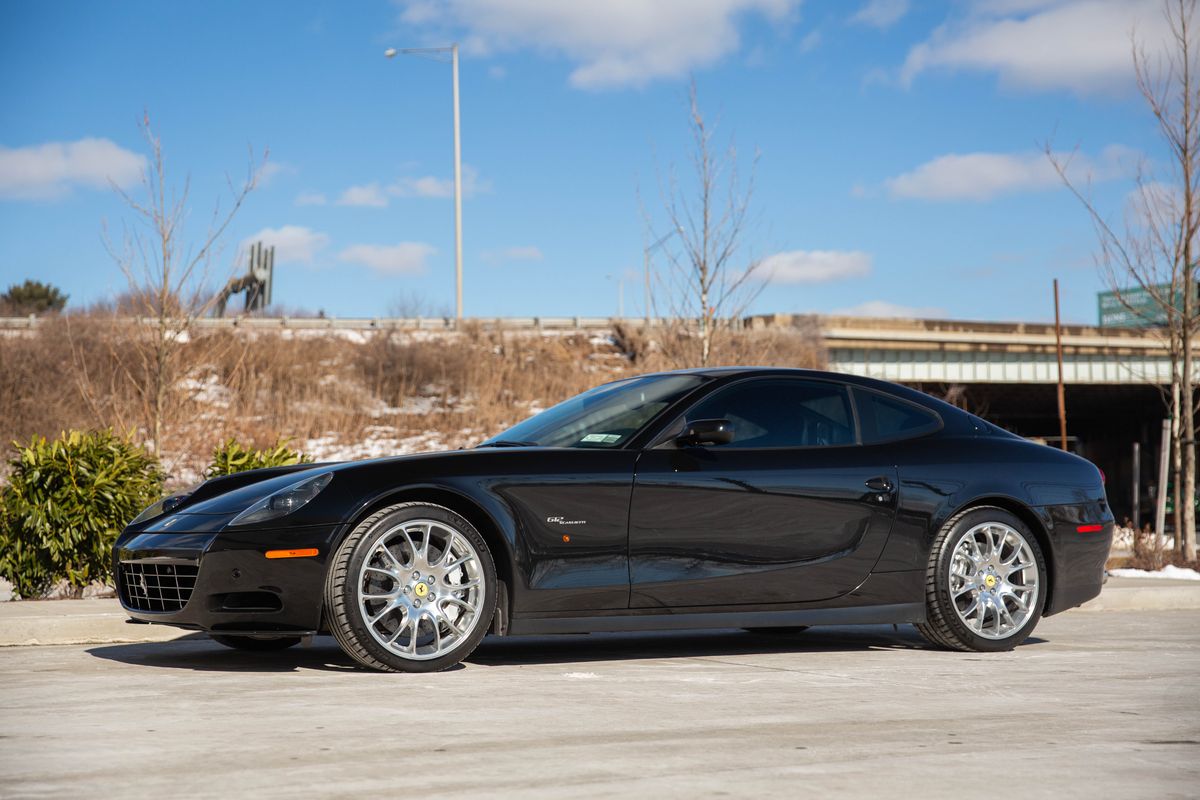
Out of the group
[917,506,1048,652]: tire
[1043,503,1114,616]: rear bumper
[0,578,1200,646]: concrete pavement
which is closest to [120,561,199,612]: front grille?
[0,578,1200,646]: concrete pavement

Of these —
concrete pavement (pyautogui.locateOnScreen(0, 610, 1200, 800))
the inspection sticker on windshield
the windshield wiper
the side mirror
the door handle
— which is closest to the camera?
concrete pavement (pyautogui.locateOnScreen(0, 610, 1200, 800))

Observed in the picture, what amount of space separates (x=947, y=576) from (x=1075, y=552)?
2.99ft

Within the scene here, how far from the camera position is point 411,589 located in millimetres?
6000

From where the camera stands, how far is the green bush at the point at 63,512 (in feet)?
31.4

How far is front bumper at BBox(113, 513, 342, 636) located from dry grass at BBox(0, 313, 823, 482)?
53.5ft

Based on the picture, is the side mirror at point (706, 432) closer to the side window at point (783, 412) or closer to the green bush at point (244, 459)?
the side window at point (783, 412)

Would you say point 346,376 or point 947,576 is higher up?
point 346,376

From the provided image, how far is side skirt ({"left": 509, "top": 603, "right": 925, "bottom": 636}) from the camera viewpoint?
20.3ft

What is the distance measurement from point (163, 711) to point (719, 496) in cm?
272

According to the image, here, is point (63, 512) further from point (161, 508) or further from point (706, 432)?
point (706, 432)

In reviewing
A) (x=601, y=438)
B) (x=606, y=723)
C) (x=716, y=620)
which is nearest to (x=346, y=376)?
(x=601, y=438)

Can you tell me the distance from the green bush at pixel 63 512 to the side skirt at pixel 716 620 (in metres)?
4.67

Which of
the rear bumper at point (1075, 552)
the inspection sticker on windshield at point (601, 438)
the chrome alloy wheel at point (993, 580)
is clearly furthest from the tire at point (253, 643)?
the rear bumper at point (1075, 552)

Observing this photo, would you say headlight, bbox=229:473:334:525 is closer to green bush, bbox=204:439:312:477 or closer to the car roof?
the car roof
